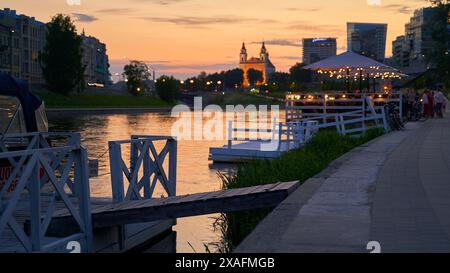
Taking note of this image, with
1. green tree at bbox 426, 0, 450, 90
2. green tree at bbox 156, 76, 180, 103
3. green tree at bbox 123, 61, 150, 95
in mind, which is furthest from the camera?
green tree at bbox 156, 76, 180, 103

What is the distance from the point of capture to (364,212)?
27.6ft

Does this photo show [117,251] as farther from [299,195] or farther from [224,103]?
[224,103]

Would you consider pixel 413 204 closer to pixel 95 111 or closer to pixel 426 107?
pixel 426 107

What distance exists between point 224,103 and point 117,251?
6304 inches

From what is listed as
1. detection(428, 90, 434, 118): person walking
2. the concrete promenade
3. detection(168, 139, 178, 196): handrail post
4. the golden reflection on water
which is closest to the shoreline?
the golden reflection on water

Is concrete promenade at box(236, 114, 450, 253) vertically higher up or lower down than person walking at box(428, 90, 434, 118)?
lower down

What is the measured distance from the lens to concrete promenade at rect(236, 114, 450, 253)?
6.71 metres

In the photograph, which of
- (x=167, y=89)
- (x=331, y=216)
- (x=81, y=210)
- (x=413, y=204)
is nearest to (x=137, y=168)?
(x=81, y=210)

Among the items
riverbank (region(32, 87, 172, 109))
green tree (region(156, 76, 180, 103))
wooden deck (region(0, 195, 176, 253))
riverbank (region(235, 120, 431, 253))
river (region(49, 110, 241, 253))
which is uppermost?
green tree (region(156, 76, 180, 103))

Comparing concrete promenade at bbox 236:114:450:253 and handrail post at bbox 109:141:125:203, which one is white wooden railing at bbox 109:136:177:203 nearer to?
handrail post at bbox 109:141:125:203

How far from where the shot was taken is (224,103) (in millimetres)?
170875

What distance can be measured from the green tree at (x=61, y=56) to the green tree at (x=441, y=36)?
61.5 m

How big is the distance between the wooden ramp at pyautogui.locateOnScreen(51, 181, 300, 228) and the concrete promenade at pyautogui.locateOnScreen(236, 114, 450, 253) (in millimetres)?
360
